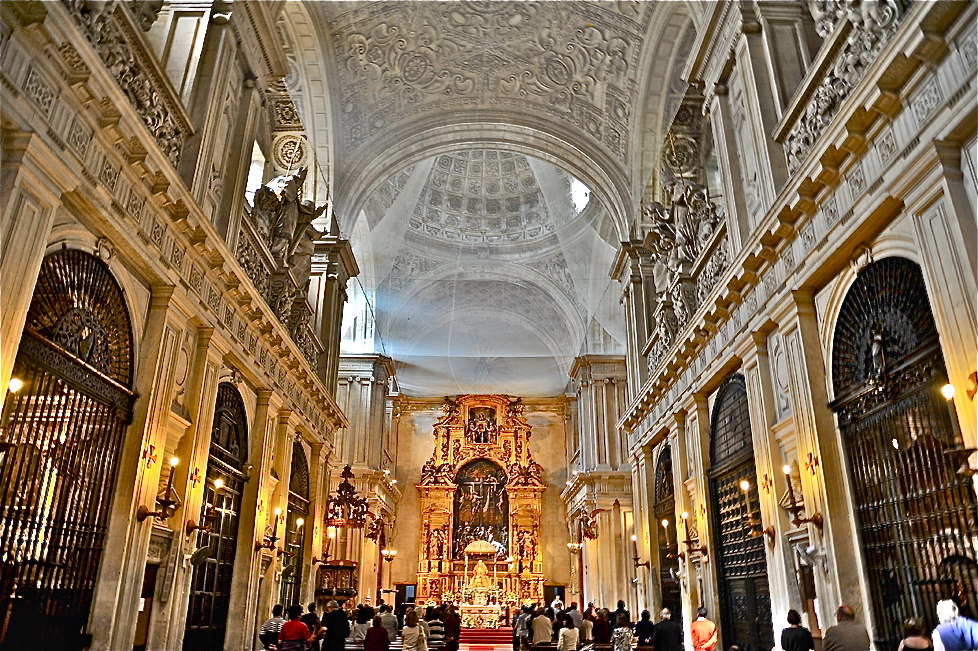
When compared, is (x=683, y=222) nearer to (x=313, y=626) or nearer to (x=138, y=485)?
(x=313, y=626)

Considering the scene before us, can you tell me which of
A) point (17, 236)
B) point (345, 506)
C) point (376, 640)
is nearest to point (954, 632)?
point (376, 640)

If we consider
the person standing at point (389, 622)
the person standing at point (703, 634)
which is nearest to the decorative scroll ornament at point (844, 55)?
the person standing at point (703, 634)

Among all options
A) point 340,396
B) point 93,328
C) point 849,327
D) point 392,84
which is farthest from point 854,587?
point 340,396

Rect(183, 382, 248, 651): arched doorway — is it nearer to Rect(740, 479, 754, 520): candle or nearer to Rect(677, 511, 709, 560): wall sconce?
Rect(740, 479, 754, 520): candle

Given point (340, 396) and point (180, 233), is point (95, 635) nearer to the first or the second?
point (180, 233)

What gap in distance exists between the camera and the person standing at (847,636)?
5.84 meters

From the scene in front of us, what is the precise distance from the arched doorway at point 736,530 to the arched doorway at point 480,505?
778 inches

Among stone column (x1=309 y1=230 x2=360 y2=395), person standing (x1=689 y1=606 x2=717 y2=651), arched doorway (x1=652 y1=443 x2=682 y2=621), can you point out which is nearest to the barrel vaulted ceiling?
stone column (x1=309 y1=230 x2=360 y2=395)

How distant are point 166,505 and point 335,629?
9.62 ft

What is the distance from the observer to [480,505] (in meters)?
30.8

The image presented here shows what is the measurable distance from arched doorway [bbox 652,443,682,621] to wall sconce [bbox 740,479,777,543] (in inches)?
145

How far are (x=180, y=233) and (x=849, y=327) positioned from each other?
772 cm

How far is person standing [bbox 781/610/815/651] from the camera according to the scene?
657 cm

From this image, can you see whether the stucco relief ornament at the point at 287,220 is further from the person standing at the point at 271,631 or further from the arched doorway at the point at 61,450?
the person standing at the point at 271,631
